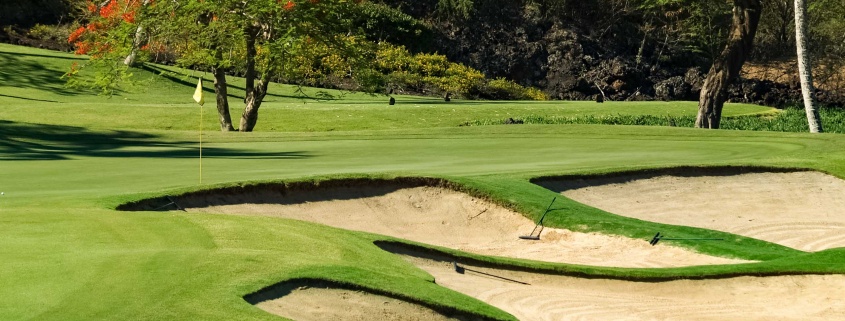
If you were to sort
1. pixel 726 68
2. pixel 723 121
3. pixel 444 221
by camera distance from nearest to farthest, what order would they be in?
pixel 444 221, pixel 726 68, pixel 723 121

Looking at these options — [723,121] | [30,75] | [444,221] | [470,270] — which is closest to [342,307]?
[470,270]

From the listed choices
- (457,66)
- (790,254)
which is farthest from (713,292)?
(457,66)

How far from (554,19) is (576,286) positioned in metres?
55.3

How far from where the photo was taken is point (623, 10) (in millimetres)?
70250

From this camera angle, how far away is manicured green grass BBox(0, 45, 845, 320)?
9984 millimetres

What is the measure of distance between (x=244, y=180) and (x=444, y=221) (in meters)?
3.22

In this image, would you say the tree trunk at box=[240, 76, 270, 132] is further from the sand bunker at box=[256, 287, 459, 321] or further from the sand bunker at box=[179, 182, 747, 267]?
the sand bunker at box=[256, 287, 459, 321]

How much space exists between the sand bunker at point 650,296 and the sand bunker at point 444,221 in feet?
7.80

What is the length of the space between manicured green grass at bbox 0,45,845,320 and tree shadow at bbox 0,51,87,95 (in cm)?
41

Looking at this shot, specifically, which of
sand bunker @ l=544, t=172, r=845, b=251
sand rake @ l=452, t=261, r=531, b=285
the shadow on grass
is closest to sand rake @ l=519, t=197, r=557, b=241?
sand bunker @ l=544, t=172, r=845, b=251

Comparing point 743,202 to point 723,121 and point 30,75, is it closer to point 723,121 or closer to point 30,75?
point 723,121

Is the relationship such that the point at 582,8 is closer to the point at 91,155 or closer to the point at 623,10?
the point at 623,10

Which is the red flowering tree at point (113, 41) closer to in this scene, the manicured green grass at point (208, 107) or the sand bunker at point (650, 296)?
the manicured green grass at point (208, 107)

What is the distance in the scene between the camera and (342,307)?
10852 millimetres
